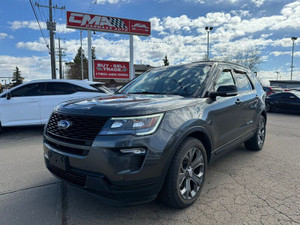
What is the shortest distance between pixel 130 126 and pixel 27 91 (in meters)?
5.62

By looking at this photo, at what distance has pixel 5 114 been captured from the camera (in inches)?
244

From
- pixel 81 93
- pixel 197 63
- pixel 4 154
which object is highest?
pixel 197 63

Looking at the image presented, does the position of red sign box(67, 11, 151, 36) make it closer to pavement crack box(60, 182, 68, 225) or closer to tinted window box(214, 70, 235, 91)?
tinted window box(214, 70, 235, 91)

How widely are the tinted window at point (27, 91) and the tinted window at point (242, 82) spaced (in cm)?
555

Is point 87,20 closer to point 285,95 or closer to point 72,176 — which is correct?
point 285,95

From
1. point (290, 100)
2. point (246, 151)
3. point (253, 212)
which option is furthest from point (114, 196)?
point (290, 100)

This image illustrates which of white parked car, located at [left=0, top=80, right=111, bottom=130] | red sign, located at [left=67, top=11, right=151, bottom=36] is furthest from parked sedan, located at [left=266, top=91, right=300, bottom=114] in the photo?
red sign, located at [left=67, top=11, right=151, bottom=36]

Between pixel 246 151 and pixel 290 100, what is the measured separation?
8.42 metres

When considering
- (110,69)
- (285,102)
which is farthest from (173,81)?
(110,69)

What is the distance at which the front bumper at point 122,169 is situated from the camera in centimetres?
190

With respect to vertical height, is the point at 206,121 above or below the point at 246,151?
above

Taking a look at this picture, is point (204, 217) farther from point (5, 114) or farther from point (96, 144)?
point (5, 114)

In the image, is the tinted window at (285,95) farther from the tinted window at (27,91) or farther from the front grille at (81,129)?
the front grille at (81,129)

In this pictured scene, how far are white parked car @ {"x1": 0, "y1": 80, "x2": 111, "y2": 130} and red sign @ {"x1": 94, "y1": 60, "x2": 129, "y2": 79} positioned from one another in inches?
575
